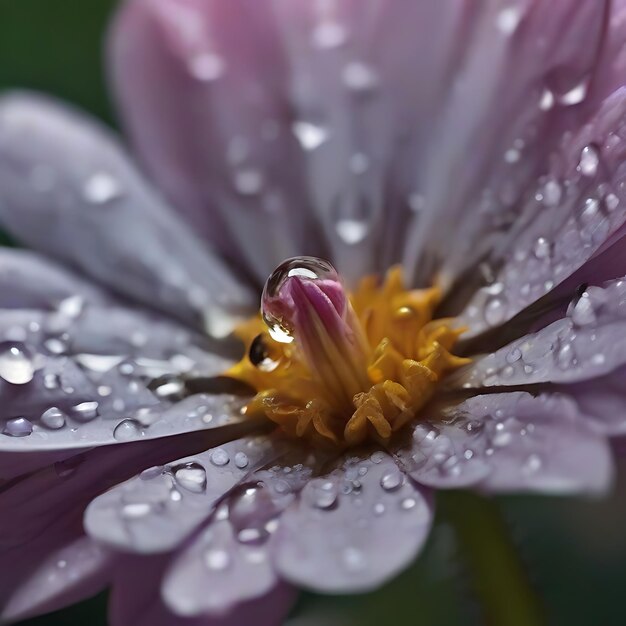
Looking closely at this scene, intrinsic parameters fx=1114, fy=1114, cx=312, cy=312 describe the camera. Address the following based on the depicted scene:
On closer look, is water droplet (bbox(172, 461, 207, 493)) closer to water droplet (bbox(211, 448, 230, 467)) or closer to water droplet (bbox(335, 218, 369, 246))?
water droplet (bbox(211, 448, 230, 467))

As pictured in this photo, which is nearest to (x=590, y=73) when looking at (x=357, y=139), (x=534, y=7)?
(x=534, y=7)

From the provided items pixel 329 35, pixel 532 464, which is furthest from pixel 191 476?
pixel 329 35

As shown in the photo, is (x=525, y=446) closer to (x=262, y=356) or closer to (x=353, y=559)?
(x=353, y=559)

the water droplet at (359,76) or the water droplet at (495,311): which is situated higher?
the water droplet at (359,76)

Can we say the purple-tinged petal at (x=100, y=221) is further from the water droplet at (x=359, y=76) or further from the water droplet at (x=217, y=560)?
the water droplet at (x=217, y=560)

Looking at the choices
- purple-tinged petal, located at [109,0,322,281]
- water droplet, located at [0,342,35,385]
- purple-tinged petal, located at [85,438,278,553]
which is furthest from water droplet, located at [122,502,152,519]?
purple-tinged petal, located at [109,0,322,281]

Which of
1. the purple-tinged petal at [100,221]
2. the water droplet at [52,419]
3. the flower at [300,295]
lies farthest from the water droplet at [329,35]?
the water droplet at [52,419]
